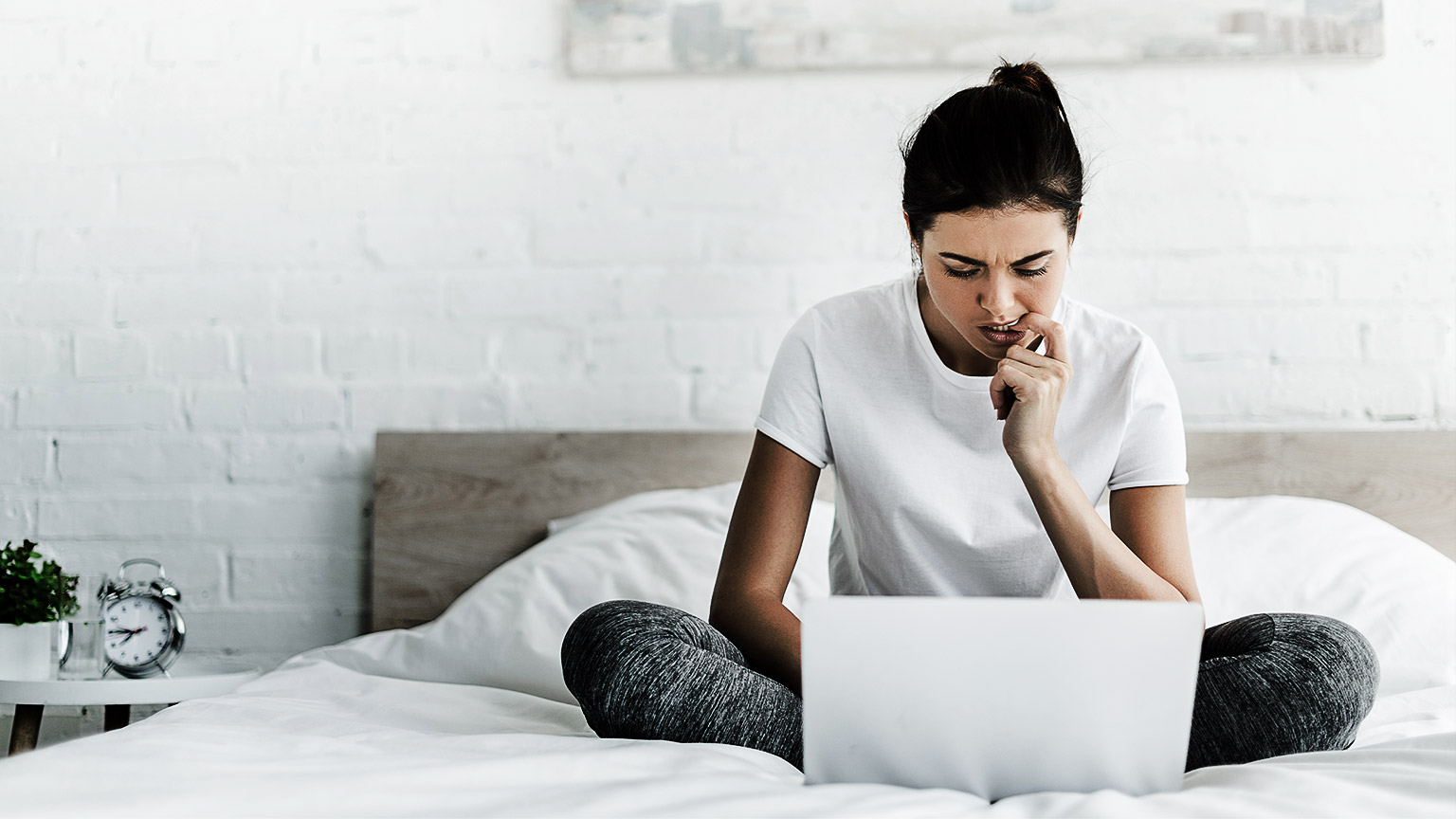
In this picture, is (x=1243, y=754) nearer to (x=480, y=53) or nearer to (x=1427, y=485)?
(x=1427, y=485)

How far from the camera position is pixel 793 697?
3.09 ft

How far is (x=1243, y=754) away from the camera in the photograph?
2.82 feet

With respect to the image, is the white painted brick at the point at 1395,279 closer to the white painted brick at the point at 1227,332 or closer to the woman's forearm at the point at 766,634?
the white painted brick at the point at 1227,332

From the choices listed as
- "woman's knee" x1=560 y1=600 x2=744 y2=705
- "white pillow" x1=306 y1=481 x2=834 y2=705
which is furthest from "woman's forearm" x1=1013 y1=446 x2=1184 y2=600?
"white pillow" x1=306 y1=481 x2=834 y2=705

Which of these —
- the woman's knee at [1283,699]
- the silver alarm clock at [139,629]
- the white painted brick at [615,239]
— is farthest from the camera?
the white painted brick at [615,239]

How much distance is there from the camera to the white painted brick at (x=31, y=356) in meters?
2.01

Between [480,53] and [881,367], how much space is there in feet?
3.67

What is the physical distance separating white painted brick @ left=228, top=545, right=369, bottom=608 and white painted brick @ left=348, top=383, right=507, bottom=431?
Result: 234 millimetres

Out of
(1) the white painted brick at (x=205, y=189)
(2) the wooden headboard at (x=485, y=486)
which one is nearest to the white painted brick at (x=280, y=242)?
(1) the white painted brick at (x=205, y=189)

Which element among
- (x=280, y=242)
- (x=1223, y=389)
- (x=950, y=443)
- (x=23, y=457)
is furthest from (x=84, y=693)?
(x=1223, y=389)

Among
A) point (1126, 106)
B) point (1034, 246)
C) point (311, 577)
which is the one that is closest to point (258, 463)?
point (311, 577)

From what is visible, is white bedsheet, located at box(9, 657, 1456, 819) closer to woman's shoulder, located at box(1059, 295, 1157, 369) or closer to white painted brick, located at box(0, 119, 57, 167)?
woman's shoulder, located at box(1059, 295, 1157, 369)

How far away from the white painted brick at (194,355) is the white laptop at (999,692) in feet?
5.24

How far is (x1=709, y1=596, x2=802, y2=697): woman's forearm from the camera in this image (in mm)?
1064
